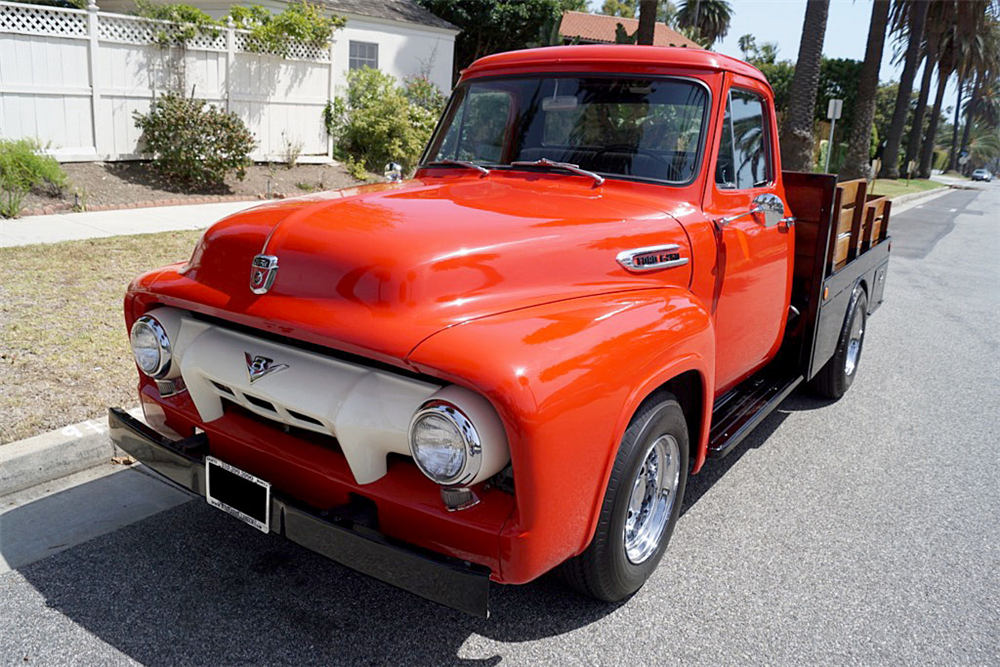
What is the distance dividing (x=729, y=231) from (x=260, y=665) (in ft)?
8.59

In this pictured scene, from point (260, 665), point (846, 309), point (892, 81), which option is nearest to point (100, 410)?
point (260, 665)

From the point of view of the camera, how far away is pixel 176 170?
1187 cm

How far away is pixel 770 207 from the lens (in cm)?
407

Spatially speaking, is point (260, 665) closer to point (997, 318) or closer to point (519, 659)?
point (519, 659)

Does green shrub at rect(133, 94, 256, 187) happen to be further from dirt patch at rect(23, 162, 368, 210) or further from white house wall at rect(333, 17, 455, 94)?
white house wall at rect(333, 17, 455, 94)

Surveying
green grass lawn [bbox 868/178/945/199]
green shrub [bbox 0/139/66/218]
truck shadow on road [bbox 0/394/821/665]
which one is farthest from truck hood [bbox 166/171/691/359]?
green grass lawn [bbox 868/178/945/199]

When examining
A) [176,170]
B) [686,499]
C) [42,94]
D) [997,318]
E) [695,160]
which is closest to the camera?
[695,160]

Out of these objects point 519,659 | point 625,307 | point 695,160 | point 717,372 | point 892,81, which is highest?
point 892,81

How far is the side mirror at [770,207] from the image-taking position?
13.1ft

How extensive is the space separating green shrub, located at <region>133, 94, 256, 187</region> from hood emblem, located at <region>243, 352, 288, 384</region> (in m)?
10.1

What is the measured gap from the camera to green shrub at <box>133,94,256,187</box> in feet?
38.8

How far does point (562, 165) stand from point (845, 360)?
290 cm

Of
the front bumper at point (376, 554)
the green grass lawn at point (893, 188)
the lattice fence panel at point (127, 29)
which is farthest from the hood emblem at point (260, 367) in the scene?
the green grass lawn at point (893, 188)

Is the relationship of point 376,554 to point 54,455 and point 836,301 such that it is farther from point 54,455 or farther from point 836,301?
point 836,301
